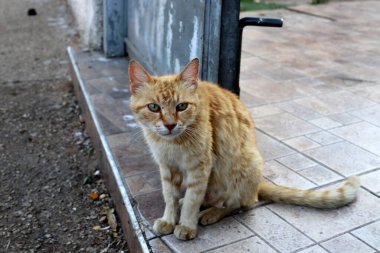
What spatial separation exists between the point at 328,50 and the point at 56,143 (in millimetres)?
3737

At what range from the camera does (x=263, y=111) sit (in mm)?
4512

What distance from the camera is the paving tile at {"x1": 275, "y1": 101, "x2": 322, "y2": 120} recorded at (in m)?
4.38

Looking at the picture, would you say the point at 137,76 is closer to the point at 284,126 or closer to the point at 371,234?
the point at 371,234

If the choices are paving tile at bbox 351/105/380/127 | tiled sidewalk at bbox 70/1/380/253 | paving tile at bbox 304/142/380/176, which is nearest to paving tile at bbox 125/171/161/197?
tiled sidewalk at bbox 70/1/380/253

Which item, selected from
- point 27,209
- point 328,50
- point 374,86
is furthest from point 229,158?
point 328,50

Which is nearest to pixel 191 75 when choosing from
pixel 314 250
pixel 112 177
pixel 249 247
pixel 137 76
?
pixel 137 76

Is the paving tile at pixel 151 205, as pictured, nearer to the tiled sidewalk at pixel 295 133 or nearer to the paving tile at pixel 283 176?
the tiled sidewalk at pixel 295 133

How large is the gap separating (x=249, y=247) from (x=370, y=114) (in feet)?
7.67

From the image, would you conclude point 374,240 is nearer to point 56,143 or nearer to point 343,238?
point 343,238

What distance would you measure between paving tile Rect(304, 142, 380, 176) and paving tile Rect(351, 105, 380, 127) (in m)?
0.60

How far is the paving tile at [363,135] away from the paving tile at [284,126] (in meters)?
0.22

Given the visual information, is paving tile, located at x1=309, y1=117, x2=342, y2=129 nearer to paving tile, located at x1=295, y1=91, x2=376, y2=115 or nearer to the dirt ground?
paving tile, located at x1=295, y1=91, x2=376, y2=115

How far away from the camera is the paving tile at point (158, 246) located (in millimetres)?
2635

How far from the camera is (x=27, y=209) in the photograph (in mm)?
3555
